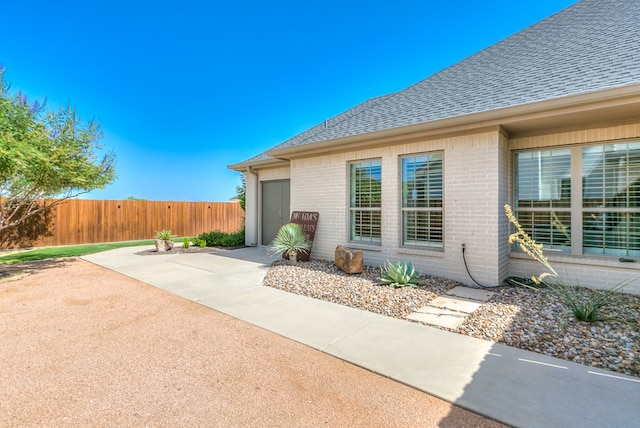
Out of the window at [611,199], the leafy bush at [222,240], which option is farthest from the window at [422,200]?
the leafy bush at [222,240]

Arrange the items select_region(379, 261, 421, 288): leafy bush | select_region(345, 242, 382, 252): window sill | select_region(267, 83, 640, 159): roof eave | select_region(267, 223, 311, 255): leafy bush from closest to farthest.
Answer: select_region(267, 83, 640, 159): roof eave < select_region(379, 261, 421, 288): leafy bush < select_region(345, 242, 382, 252): window sill < select_region(267, 223, 311, 255): leafy bush

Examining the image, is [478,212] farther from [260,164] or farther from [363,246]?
[260,164]

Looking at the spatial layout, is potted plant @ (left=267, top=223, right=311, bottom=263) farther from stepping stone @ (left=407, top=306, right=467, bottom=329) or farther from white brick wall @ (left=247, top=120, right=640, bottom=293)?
stepping stone @ (left=407, top=306, right=467, bottom=329)

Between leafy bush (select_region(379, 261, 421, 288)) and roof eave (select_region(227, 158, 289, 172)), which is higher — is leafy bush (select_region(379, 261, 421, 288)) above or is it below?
below

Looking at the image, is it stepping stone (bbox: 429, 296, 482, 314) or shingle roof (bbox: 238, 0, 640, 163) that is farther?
shingle roof (bbox: 238, 0, 640, 163)

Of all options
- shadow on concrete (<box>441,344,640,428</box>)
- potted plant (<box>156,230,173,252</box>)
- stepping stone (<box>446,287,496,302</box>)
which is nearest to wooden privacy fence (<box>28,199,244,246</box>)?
potted plant (<box>156,230,173,252</box>)

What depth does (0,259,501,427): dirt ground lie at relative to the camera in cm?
230

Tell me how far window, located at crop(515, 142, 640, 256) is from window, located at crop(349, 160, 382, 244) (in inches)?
119

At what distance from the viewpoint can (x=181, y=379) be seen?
284 centimetres

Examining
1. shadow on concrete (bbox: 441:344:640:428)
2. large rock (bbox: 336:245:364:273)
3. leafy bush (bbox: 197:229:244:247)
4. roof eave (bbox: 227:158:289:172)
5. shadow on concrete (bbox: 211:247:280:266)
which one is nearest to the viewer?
shadow on concrete (bbox: 441:344:640:428)

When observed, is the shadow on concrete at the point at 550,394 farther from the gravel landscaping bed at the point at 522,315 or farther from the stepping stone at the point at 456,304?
the stepping stone at the point at 456,304

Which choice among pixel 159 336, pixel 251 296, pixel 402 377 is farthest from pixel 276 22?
pixel 402 377

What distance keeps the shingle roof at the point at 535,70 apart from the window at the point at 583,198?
1.28 metres

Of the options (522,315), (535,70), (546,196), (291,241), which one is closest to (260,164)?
(291,241)
